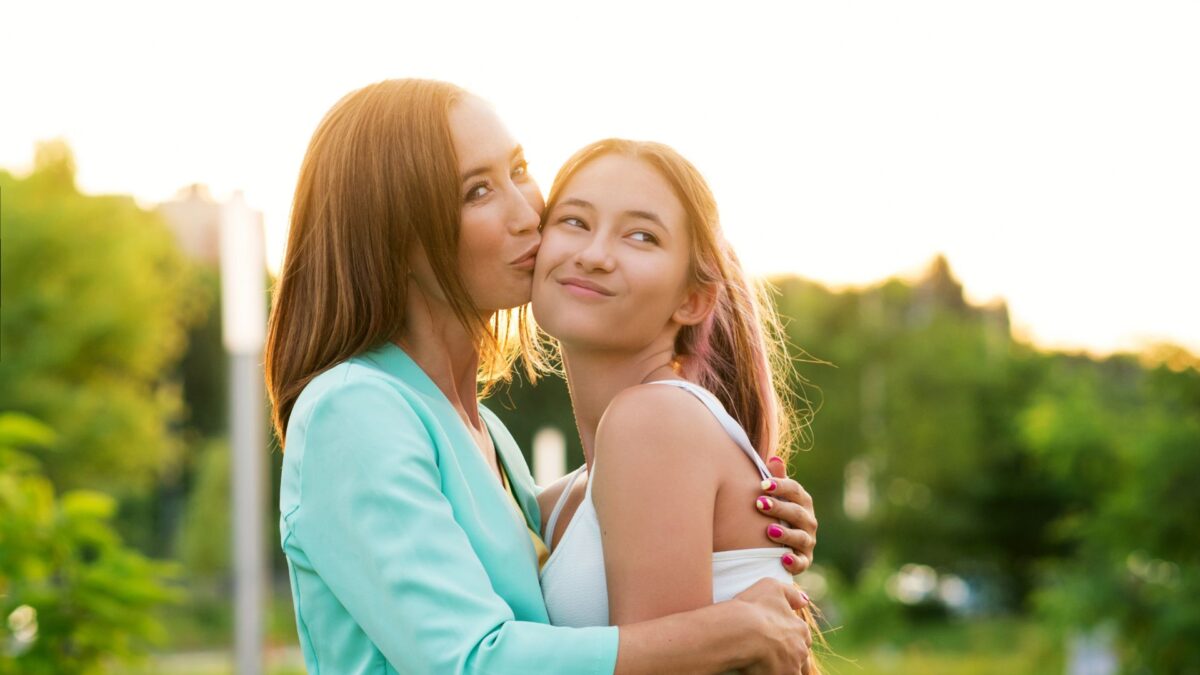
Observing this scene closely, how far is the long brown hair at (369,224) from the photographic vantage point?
2107 millimetres

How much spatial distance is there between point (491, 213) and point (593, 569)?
561mm

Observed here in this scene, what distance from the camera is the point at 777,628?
6.55ft

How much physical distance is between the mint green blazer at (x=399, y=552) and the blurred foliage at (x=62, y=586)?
1.74m

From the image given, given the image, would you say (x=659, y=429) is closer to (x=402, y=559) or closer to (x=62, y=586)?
(x=402, y=559)

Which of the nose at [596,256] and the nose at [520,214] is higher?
the nose at [520,214]

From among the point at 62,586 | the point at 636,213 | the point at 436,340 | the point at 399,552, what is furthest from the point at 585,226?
A: the point at 62,586

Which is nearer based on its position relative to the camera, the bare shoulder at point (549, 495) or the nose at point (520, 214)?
the nose at point (520, 214)

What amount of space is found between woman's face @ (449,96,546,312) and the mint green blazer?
9.6 inches

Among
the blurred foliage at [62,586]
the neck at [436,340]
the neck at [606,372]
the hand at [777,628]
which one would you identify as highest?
the neck at [436,340]

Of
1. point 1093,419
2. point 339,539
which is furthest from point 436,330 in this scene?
point 1093,419

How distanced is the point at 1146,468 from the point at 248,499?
10.7 m

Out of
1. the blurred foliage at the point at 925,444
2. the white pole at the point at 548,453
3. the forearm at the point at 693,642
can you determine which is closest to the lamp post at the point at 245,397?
the white pole at the point at 548,453

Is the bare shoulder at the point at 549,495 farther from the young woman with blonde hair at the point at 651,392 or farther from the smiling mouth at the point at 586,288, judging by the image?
the smiling mouth at the point at 586,288

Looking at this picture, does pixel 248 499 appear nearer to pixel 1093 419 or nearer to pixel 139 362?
pixel 1093 419
